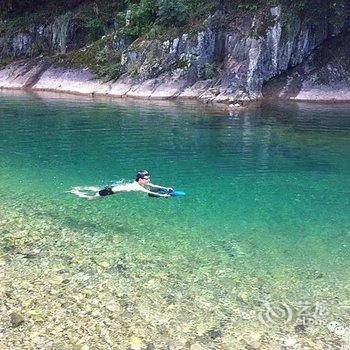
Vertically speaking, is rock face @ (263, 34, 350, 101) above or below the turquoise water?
above

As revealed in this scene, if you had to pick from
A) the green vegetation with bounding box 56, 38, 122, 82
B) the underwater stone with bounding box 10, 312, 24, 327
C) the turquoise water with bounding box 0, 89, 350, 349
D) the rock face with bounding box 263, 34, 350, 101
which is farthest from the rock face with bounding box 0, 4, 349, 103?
the underwater stone with bounding box 10, 312, 24, 327

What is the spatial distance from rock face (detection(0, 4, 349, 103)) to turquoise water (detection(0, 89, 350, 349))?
10638 mm

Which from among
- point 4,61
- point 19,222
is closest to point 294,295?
point 19,222

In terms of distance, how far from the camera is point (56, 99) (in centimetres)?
3962

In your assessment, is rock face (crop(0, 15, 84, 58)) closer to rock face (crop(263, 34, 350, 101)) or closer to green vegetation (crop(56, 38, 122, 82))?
green vegetation (crop(56, 38, 122, 82))

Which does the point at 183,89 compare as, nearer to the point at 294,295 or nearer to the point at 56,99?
the point at 56,99

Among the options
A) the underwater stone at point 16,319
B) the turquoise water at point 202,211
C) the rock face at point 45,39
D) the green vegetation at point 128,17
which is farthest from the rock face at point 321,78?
the underwater stone at point 16,319

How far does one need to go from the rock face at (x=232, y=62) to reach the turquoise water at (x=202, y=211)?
10.6 meters

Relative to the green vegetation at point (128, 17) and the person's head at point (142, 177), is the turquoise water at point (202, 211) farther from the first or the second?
the green vegetation at point (128, 17)

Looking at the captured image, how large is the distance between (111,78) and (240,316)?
36.5 meters

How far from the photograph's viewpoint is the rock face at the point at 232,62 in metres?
38.1

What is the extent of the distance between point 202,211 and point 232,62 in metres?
27.5

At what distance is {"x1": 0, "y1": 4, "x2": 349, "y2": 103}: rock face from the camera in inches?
1500

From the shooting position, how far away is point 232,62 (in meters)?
39.2
